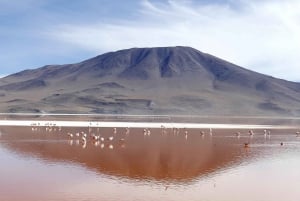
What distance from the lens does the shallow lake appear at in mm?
27469

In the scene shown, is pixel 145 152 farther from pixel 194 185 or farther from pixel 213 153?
pixel 194 185

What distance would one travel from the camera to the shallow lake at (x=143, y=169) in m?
27.5

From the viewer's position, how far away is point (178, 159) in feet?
136

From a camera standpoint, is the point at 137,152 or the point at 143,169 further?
the point at 137,152

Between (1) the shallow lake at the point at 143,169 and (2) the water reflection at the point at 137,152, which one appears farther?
(2) the water reflection at the point at 137,152

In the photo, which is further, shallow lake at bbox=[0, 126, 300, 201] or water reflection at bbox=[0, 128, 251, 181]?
water reflection at bbox=[0, 128, 251, 181]

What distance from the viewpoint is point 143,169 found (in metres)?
35.6

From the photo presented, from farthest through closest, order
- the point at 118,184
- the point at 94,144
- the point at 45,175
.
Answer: the point at 94,144, the point at 45,175, the point at 118,184

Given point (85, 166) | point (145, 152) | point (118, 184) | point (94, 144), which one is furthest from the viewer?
point (94, 144)

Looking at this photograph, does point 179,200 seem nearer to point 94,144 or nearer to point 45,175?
point 45,175

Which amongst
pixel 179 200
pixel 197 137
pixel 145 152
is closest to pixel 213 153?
pixel 145 152

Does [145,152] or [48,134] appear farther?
[48,134]

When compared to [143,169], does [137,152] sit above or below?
above

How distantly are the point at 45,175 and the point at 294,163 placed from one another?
20234 millimetres
